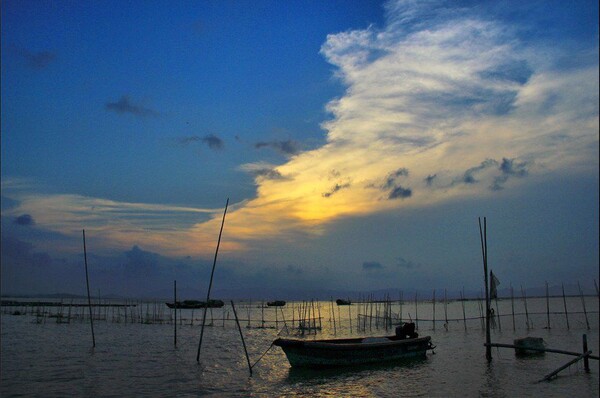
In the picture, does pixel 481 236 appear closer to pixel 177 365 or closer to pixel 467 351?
pixel 467 351

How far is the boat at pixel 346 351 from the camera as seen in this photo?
17.2m

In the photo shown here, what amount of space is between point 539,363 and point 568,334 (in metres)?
13.8

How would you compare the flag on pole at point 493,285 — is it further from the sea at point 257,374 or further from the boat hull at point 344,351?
the boat hull at point 344,351

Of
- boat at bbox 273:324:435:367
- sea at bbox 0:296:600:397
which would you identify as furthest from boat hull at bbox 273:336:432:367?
sea at bbox 0:296:600:397

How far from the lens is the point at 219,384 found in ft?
51.0

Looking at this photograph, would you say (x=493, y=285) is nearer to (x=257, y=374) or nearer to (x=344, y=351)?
(x=344, y=351)

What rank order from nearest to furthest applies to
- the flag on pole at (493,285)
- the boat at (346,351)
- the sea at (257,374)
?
the sea at (257,374)
the boat at (346,351)
the flag on pole at (493,285)

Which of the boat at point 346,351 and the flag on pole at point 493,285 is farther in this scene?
the flag on pole at point 493,285

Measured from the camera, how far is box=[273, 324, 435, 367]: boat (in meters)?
17.2

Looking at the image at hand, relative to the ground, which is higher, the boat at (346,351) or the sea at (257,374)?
the boat at (346,351)

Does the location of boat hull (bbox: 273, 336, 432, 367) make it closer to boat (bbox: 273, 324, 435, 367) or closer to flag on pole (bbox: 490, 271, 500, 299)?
boat (bbox: 273, 324, 435, 367)

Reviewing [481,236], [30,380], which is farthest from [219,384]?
[481,236]

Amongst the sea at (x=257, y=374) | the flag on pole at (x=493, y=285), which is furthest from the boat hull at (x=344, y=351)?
the flag on pole at (x=493, y=285)

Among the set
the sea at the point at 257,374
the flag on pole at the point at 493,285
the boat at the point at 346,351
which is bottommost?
the sea at the point at 257,374
